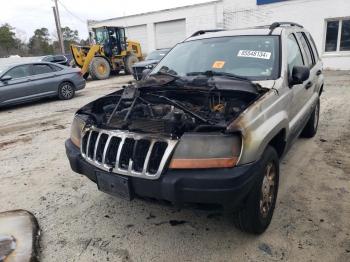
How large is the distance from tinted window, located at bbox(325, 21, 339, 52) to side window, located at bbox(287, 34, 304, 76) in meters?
14.4

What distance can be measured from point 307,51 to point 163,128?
3.10 metres

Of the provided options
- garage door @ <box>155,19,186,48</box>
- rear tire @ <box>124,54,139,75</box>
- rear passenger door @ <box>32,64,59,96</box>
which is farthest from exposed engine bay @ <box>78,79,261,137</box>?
garage door @ <box>155,19,186,48</box>

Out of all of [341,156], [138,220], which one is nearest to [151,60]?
[341,156]

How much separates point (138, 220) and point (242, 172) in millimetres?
1344

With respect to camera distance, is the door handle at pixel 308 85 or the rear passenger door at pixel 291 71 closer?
the rear passenger door at pixel 291 71

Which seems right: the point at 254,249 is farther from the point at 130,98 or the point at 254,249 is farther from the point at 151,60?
the point at 151,60

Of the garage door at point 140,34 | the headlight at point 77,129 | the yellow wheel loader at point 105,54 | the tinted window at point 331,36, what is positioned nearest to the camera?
the headlight at point 77,129

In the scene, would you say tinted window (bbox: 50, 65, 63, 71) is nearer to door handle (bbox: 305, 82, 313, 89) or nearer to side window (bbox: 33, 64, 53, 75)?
side window (bbox: 33, 64, 53, 75)

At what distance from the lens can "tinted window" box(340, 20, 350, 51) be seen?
52.3ft

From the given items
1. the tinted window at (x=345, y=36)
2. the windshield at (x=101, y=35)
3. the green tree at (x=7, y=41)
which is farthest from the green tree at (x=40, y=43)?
the tinted window at (x=345, y=36)

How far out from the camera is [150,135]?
7.97 ft

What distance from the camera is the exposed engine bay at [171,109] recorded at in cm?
247

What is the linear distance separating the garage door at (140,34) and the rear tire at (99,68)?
10369mm

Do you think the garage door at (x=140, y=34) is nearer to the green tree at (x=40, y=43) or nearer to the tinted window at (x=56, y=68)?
the tinted window at (x=56, y=68)
